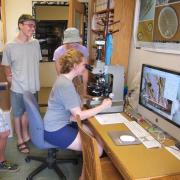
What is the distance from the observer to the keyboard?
58.5 inches

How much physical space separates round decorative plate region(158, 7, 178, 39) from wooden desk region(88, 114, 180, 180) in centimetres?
90

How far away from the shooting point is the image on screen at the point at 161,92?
1.45 meters

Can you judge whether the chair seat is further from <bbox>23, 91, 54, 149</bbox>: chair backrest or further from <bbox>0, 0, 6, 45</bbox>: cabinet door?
<bbox>0, 0, 6, 45</bbox>: cabinet door

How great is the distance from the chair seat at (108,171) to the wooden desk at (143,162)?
0.83 ft

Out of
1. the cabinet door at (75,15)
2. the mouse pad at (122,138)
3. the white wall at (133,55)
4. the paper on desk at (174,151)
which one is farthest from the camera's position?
the cabinet door at (75,15)

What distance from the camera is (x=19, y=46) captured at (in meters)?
2.57

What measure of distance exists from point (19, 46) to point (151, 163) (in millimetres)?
1895

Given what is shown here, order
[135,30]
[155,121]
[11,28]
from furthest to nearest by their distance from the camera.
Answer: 1. [11,28]
2. [135,30]
3. [155,121]

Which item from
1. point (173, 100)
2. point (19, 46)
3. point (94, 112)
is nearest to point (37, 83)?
A: point (19, 46)

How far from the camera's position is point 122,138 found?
1527mm

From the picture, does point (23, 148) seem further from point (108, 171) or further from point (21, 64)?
point (108, 171)

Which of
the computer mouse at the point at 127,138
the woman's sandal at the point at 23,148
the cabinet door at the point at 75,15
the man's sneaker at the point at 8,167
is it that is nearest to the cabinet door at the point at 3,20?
the cabinet door at the point at 75,15

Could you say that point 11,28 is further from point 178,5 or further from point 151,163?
point 151,163

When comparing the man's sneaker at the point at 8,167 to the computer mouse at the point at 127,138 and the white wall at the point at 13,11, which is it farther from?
the white wall at the point at 13,11
